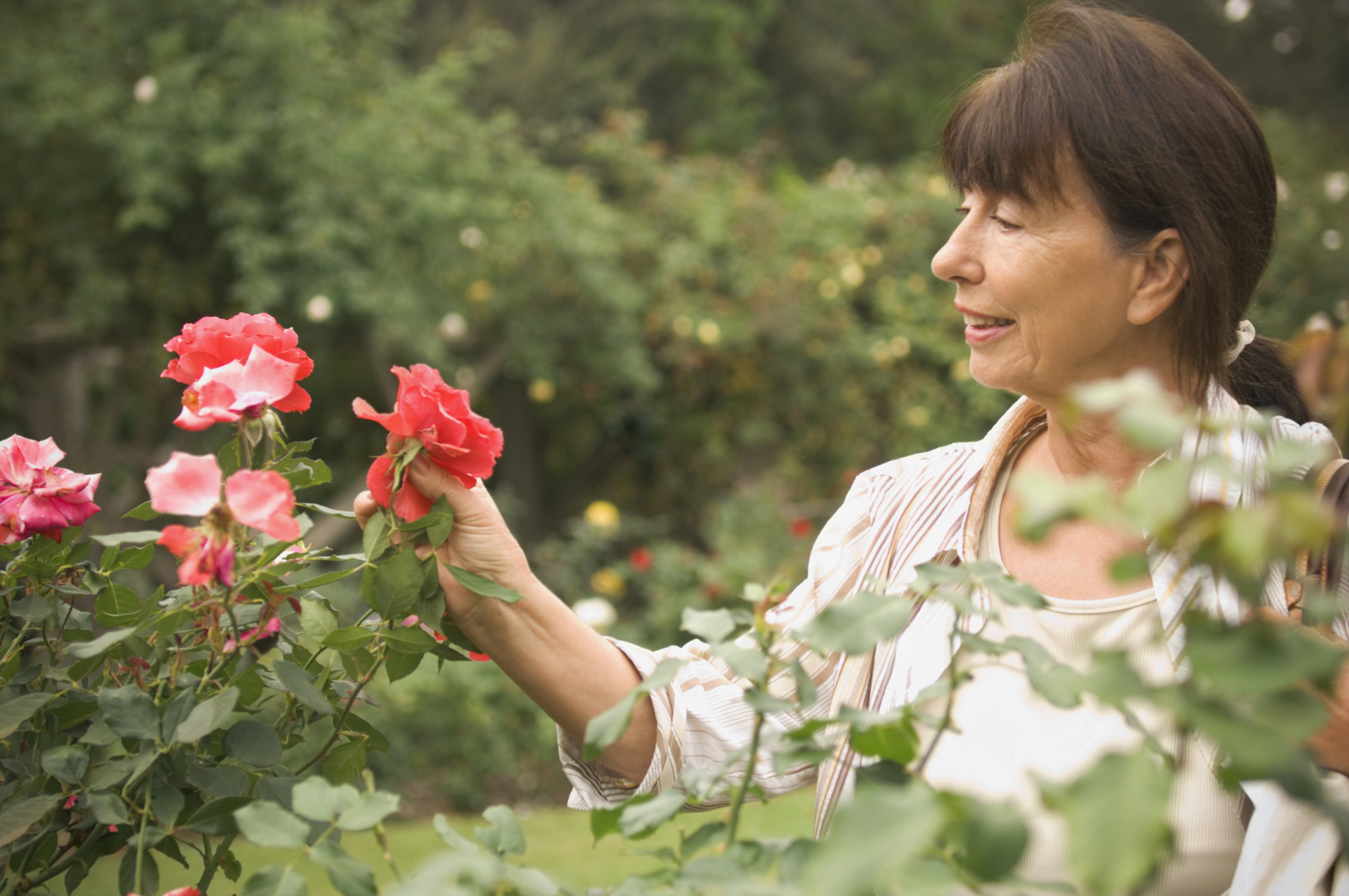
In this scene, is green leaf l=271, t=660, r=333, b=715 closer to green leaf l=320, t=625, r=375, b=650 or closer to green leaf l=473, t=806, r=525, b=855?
green leaf l=320, t=625, r=375, b=650

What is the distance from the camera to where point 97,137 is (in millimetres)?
4715

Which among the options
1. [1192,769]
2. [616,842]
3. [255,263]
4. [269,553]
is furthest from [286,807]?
[255,263]

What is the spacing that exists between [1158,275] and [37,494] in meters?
1.19

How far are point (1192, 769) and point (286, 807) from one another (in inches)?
34.0

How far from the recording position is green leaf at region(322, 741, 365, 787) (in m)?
0.94

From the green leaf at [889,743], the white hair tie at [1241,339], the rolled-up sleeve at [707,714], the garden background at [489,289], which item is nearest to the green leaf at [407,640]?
the rolled-up sleeve at [707,714]

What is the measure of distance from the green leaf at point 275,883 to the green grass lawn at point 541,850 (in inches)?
100.0

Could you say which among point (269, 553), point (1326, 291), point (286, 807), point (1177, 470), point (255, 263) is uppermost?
point (1177, 470)

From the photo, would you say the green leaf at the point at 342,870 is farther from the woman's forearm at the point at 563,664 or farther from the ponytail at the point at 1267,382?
the ponytail at the point at 1267,382

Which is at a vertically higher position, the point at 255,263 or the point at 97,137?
the point at 97,137

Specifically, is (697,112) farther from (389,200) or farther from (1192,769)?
(1192,769)

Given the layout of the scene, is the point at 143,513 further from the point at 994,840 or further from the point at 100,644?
the point at 994,840

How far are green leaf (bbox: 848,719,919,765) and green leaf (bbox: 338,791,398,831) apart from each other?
0.93 ft

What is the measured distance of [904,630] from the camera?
1.28m
